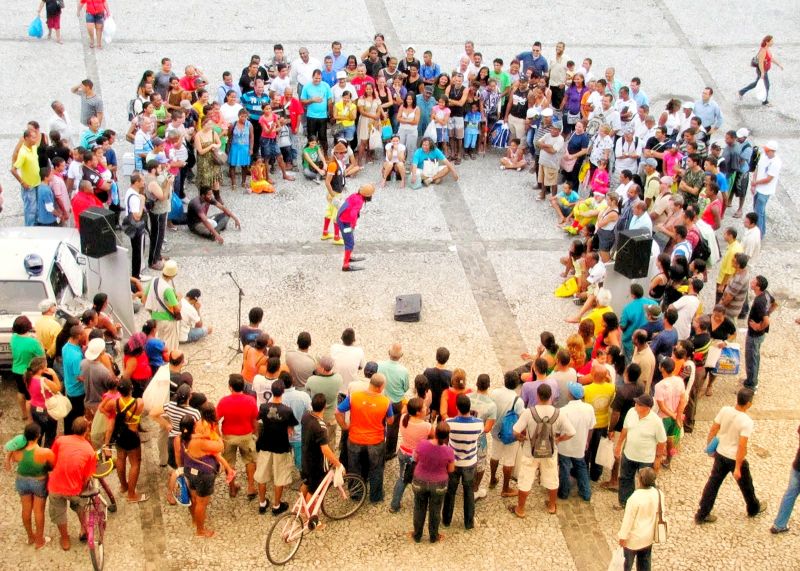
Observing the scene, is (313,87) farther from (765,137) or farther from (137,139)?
(765,137)

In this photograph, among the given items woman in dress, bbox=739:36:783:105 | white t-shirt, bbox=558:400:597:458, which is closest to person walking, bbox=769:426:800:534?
white t-shirt, bbox=558:400:597:458

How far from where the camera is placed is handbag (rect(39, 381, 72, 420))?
10.1 metres

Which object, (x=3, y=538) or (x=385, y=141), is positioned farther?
(x=385, y=141)

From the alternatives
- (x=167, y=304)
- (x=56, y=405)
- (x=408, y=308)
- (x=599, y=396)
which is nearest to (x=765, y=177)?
(x=408, y=308)

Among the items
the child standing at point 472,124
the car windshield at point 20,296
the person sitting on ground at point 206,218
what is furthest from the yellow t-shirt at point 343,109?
the car windshield at point 20,296

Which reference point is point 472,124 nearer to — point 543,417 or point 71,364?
point 543,417

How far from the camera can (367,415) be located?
9938 millimetres

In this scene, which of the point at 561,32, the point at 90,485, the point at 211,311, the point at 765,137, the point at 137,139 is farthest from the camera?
the point at 561,32

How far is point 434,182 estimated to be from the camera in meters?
17.6

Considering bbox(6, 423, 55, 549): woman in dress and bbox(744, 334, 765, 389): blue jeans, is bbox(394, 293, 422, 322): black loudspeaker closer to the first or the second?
bbox(744, 334, 765, 389): blue jeans

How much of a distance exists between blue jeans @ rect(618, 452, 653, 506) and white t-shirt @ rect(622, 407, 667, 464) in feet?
0.31

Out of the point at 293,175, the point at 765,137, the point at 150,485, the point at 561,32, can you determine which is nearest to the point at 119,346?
the point at 150,485

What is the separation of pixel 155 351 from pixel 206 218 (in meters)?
4.64

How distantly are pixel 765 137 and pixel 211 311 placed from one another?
11.7 metres
